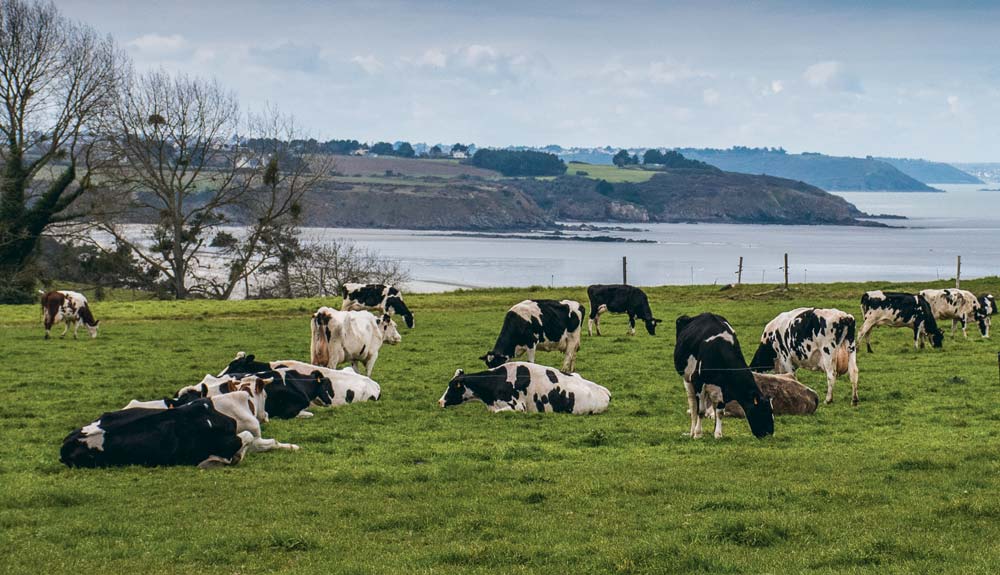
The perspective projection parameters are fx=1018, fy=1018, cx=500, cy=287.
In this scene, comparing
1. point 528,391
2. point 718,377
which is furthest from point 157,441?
point 718,377

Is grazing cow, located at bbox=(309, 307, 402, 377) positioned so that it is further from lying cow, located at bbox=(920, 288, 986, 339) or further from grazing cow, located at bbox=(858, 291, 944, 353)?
lying cow, located at bbox=(920, 288, 986, 339)

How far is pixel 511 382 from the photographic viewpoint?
19.4 meters

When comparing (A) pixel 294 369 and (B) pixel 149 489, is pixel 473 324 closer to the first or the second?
(A) pixel 294 369

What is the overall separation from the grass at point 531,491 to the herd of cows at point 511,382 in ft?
1.37

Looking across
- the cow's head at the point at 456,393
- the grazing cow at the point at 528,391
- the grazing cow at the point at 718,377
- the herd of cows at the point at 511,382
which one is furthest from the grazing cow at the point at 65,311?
the grazing cow at the point at 718,377

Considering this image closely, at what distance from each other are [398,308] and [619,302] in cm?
772

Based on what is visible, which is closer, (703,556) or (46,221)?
(703,556)

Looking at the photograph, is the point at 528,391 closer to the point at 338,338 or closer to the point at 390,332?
the point at 338,338

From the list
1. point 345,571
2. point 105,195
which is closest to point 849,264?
point 105,195

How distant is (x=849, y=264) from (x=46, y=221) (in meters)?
110

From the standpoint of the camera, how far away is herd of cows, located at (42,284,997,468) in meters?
14.3

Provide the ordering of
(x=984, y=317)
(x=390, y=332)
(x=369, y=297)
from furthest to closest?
1. (x=369, y=297)
2. (x=984, y=317)
3. (x=390, y=332)

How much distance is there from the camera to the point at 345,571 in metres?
9.53

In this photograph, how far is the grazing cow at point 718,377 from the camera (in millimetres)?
15938
